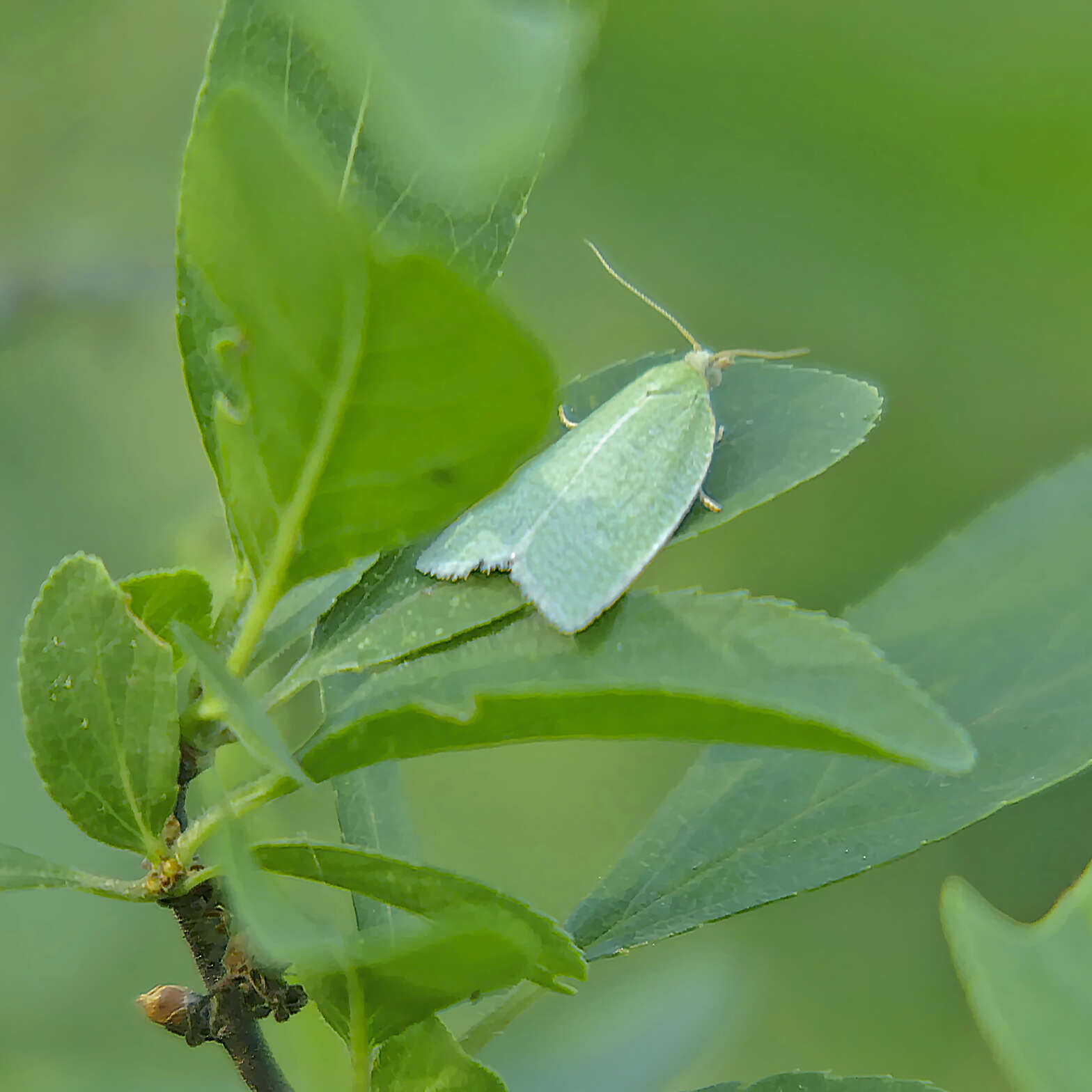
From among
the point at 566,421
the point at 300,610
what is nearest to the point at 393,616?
the point at 300,610

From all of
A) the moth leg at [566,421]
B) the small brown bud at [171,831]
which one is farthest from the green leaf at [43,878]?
the moth leg at [566,421]

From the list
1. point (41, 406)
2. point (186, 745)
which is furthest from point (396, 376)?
point (41, 406)

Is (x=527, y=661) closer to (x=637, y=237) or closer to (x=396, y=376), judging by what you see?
(x=396, y=376)

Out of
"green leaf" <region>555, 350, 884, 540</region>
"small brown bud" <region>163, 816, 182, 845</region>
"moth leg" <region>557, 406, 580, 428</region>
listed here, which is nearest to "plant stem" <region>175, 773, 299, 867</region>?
"small brown bud" <region>163, 816, 182, 845</region>

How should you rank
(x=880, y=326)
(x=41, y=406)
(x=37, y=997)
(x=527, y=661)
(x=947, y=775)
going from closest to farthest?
(x=527, y=661) → (x=947, y=775) → (x=37, y=997) → (x=41, y=406) → (x=880, y=326)

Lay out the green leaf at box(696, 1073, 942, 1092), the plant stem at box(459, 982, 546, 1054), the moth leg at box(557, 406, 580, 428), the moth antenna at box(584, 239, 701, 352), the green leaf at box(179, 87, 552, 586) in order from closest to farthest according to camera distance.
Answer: the green leaf at box(179, 87, 552, 586)
the green leaf at box(696, 1073, 942, 1092)
the plant stem at box(459, 982, 546, 1054)
the moth leg at box(557, 406, 580, 428)
the moth antenna at box(584, 239, 701, 352)

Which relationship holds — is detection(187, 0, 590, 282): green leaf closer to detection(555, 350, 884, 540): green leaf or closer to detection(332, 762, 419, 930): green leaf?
detection(555, 350, 884, 540): green leaf
